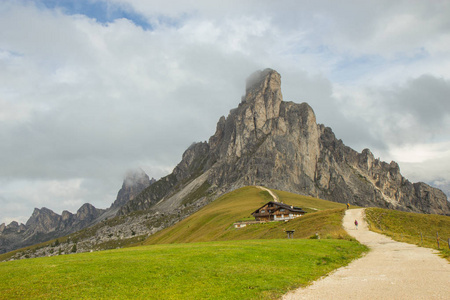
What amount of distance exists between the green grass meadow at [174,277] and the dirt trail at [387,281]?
1258mm

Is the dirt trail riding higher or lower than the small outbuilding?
lower

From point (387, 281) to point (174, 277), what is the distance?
1166 centimetres

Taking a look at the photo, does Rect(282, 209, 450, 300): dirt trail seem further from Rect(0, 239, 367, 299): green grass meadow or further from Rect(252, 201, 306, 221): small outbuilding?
Rect(252, 201, 306, 221): small outbuilding

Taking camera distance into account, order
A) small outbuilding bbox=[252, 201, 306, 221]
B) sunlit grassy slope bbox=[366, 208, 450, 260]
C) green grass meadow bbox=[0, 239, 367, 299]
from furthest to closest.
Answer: small outbuilding bbox=[252, 201, 306, 221] < sunlit grassy slope bbox=[366, 208, 450, 260] < green grass meadow bbox=[0, 239, 367, 299]

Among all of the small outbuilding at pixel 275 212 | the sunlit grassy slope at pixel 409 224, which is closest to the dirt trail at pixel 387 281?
the sunlit grassy slope at pixel 409 224

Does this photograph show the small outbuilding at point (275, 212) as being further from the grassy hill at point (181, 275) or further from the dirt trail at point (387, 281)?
the dirt trail at point (387, 281)

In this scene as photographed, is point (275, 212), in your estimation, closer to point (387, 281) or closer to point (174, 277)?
point (387, 281)

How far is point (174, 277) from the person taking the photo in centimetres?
1695

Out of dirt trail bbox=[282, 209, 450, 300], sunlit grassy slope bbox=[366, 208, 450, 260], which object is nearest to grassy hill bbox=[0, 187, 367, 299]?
dirt trail bbox=[282, 209, 450, 300]

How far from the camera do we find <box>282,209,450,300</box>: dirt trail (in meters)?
13.6

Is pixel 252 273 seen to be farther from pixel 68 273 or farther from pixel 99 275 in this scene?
pixel 68 273

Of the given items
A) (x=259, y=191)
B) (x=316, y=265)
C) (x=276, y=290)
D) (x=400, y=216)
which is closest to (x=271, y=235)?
(x=400, y=216)

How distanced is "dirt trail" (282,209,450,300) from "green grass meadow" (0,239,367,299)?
1.26m

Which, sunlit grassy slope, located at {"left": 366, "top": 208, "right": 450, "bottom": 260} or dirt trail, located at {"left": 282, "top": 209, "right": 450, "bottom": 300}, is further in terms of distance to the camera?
sunlit grassy slope, located at {"left": 366, "top": 208, "right": 450, "bottom": 260}
